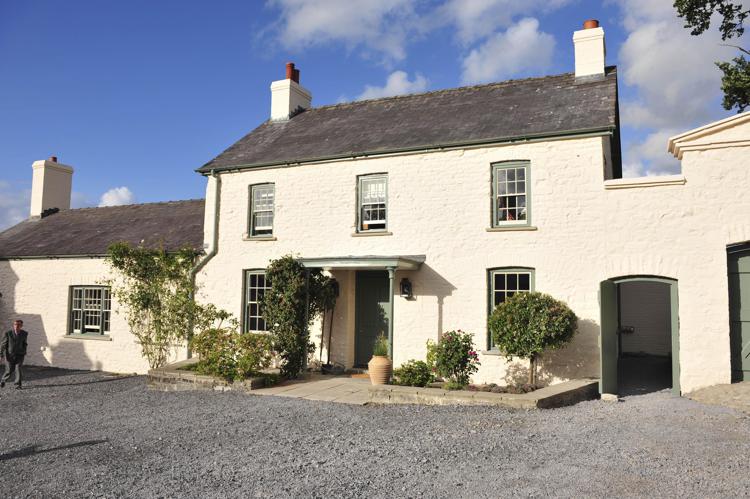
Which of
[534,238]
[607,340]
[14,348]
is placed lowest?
[14,348]

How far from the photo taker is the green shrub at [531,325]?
10.4 meters

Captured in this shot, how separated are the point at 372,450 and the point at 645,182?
7682 millimetres

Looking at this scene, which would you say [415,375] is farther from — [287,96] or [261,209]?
[287,96]

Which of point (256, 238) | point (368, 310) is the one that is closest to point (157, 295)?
point (256, 238)

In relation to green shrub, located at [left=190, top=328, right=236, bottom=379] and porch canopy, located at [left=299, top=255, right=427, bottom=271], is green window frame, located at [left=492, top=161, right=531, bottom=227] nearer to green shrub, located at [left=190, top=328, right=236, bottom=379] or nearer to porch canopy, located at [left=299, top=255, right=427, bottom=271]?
porch canopy, located at [left=299, top=255, right=427, bottom=271]

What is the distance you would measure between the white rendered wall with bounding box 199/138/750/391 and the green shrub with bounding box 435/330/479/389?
1.17 m

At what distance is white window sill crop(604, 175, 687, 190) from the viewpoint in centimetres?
1066

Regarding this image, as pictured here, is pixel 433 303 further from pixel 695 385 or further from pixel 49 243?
pixel 49 243

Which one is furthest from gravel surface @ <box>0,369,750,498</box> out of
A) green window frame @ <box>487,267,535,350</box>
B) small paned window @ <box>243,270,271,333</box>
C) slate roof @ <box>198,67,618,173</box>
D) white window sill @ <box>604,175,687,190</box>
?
slate roof @ <box>198,67,618,173</box>

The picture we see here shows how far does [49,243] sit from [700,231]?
1867 centimetres

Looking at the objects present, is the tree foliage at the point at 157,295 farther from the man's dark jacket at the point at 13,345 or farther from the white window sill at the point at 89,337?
the man's dark jacket at the point at 13,345

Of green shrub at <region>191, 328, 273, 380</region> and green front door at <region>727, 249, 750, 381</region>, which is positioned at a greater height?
green front door at <region>727, 249, 750, 381</region>

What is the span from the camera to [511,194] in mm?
12125

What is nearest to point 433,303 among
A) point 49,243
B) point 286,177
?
point 286,177
